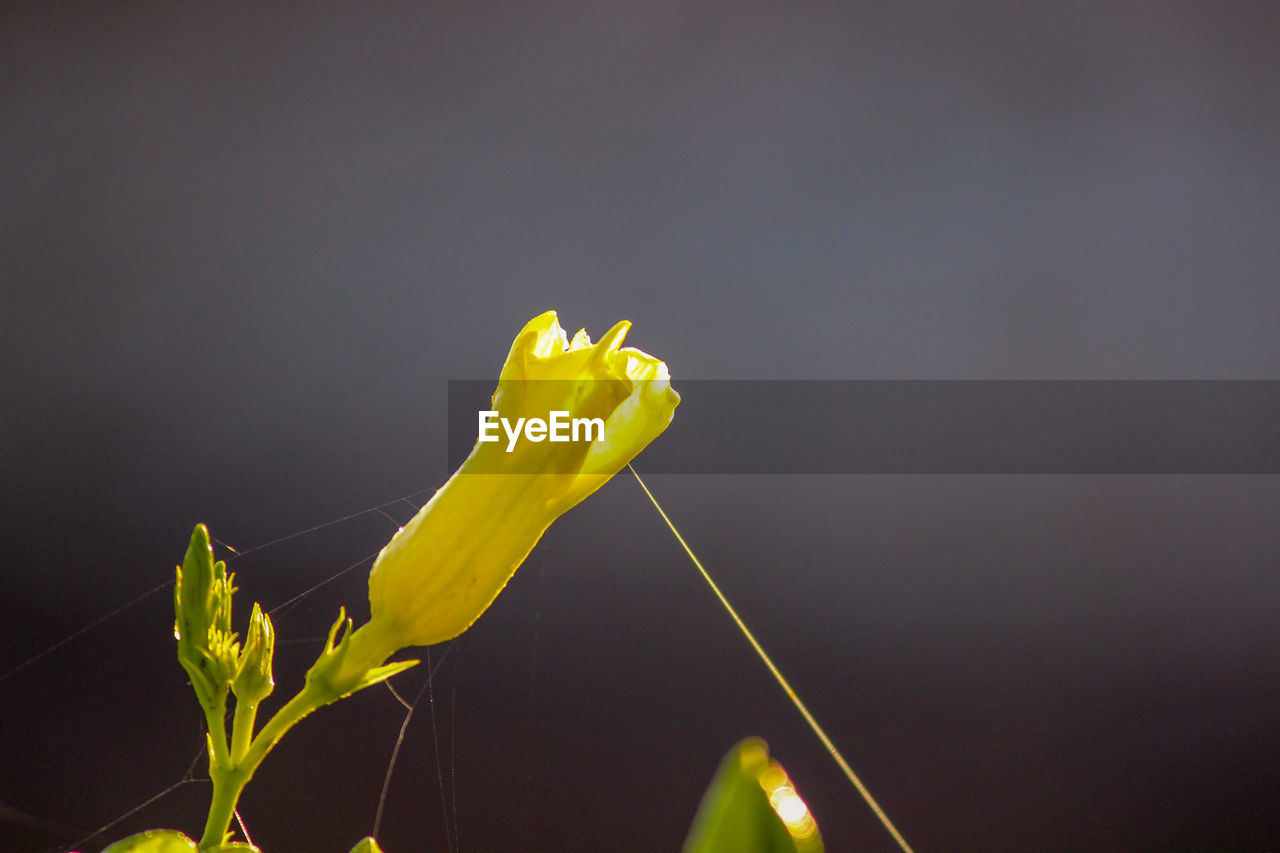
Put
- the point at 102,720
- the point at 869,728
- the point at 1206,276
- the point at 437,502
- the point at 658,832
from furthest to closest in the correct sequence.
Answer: the point at 1206,276, the point at 869,728, the point at 658,832, the point at 102,720, the point at 437,502

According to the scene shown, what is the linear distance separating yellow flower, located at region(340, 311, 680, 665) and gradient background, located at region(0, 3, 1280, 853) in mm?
1536

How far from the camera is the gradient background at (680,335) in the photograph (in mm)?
1754

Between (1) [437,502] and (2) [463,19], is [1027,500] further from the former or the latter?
(1) [437,502]

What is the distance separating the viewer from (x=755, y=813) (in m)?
0.07

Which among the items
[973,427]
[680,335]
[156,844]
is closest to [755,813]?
[156,844]

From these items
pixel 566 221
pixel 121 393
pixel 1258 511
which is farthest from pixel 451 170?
pixel 1258 511

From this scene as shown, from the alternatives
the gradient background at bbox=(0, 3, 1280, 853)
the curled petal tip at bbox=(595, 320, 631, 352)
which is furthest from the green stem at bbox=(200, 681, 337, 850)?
the gradient background at bbox=(0, 3, 1280, 853)

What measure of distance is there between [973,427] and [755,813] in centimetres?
222

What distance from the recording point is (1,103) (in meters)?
1.86

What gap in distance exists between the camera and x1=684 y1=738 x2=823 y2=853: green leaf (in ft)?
0.22

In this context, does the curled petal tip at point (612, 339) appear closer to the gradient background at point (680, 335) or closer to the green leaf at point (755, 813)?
the green leaf at point (755, 813)

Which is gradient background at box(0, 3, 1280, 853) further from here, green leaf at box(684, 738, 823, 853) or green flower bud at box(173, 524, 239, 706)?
green leaf at box(684, 738, 823, 853)

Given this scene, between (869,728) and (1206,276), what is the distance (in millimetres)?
1573

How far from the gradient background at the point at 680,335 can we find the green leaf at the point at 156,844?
62.1 inches
